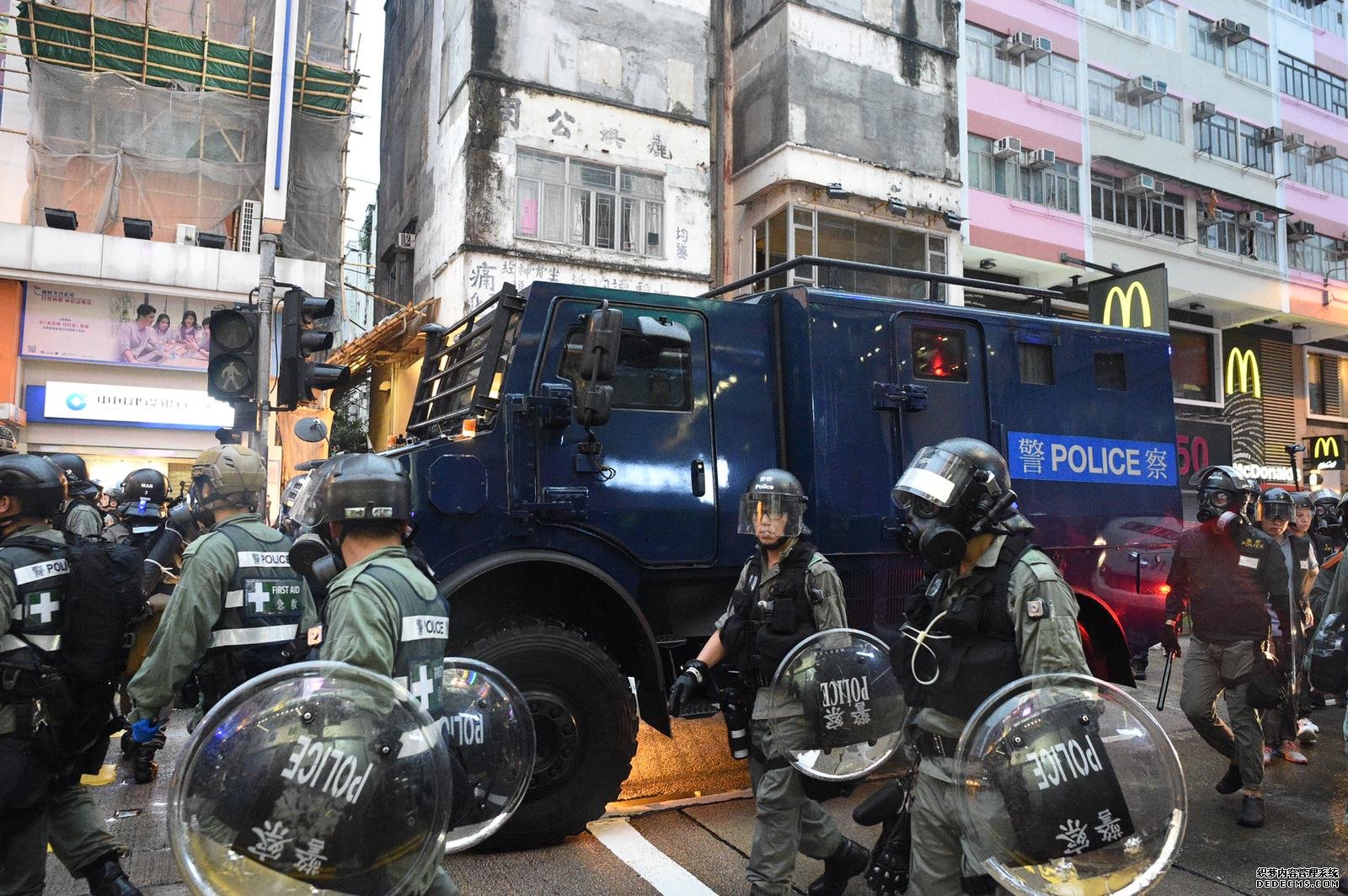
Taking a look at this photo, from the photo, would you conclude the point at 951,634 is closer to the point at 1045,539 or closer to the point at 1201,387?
the point at 1045,539

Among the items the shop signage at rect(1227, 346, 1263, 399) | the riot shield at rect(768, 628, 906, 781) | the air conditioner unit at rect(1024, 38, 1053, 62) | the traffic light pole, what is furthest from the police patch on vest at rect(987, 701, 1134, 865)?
the shop signage at rect(1227, 346, 1263, 399)

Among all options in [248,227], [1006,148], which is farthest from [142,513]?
[1006,148]

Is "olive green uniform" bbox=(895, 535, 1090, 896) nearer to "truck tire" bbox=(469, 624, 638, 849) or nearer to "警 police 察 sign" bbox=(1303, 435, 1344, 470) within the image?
"truck tire" bbox=(469, 624, 638, 849)

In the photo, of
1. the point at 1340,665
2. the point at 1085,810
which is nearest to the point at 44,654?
the point at 1085,810

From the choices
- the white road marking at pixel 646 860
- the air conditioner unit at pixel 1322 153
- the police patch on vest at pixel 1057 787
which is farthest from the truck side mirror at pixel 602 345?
the air conditioner unit at pixel 1322 153

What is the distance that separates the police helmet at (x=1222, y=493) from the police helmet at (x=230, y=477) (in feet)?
19.3

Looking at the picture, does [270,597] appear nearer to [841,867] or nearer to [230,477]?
[230,477]

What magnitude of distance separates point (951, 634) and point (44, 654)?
10.9 feet

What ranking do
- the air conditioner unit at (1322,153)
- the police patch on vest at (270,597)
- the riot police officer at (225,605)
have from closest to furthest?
the riot police officer at (225,605) → the police patch on vest at (270,597) → the air conditioner unit at (1322,153)

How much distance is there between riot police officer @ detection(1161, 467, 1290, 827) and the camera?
571 centimetres

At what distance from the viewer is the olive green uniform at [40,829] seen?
134 inches

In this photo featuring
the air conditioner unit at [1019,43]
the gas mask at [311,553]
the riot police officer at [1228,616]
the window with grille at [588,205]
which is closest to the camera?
the gas mask at [311,553]

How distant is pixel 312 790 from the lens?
7.74ft

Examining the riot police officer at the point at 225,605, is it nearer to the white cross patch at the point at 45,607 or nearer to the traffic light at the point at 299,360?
the white cross patch at the point at 45,607
